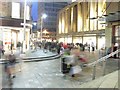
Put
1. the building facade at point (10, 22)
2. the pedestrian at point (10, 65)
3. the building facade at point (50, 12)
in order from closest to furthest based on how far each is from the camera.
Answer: the pedestrian at point (10, 65), the building facade at point (10, 22), the building facade at point (50, 12)

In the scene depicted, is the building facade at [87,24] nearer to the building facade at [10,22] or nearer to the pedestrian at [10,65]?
the building facade at [10,22]

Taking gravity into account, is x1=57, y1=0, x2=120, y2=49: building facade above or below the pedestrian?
above

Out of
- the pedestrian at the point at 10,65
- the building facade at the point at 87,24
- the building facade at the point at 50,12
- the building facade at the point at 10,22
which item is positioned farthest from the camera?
the building facade at the point at 50,12

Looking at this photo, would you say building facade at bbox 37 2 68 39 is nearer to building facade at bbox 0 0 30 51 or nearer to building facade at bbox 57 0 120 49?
building facade at bbox 57 0 120 49

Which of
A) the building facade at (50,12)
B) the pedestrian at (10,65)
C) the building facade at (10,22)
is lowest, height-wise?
the pedestrian at (10,65)

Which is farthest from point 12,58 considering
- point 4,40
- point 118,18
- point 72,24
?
point 72,24

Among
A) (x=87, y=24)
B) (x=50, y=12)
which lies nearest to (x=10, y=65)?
(x=87, y=24)

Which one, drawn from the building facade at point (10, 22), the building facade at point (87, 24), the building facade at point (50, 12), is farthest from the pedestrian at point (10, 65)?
the building facade at point (50, 12)

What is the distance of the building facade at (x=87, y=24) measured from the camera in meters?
23.4

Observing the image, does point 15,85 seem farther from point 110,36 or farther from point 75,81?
point 110,36

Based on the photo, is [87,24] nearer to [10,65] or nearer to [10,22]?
[10,22]

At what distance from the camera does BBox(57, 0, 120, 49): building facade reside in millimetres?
23350

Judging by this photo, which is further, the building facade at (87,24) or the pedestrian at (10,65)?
the building facade at (87,24)

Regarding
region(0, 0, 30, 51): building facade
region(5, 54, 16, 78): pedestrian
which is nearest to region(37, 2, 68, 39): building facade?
region(0, 0, 30, 51): building facade
